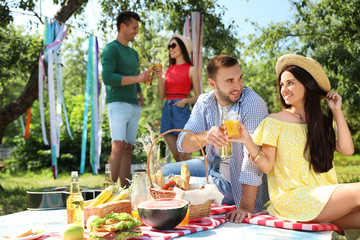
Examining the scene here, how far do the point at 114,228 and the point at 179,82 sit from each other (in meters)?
2.82

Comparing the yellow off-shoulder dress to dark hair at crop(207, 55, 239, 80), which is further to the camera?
dark hair at crop(207, 55, 239, 80)

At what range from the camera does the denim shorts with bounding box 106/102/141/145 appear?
4.32 meters

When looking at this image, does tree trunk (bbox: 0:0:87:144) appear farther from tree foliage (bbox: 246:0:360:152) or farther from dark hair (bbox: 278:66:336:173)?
dark hair (bbox: 278:66:336:173)

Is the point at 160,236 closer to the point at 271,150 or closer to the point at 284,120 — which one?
the point at 271,150

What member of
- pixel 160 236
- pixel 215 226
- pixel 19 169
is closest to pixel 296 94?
pixel 215 226

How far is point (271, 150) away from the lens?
2506 millimetres

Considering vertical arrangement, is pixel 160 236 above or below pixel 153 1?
below

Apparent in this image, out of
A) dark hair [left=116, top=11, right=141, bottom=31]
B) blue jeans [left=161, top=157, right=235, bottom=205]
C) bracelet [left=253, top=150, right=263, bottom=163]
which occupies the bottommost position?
blue jeans [left=161, top=157, right=235, bottom=205]

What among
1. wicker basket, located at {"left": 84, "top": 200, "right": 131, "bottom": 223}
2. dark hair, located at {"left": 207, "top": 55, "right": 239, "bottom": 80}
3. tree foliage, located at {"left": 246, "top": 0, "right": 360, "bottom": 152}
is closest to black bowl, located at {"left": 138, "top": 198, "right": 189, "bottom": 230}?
wicker basket, located at {"left": 84, "top": 200, "right": 131, "bottom": 223}

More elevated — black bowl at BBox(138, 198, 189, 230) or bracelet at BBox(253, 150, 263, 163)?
bracelet at BBox(253, 150, 263, 163)

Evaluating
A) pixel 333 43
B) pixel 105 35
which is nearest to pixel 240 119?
pixel 333 43

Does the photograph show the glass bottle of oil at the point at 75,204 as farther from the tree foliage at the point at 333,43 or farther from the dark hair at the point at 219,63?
the tree foliage at the point at 333,43

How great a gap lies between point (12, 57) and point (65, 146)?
184 inches

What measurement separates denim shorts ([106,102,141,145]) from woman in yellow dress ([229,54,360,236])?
206 cm
